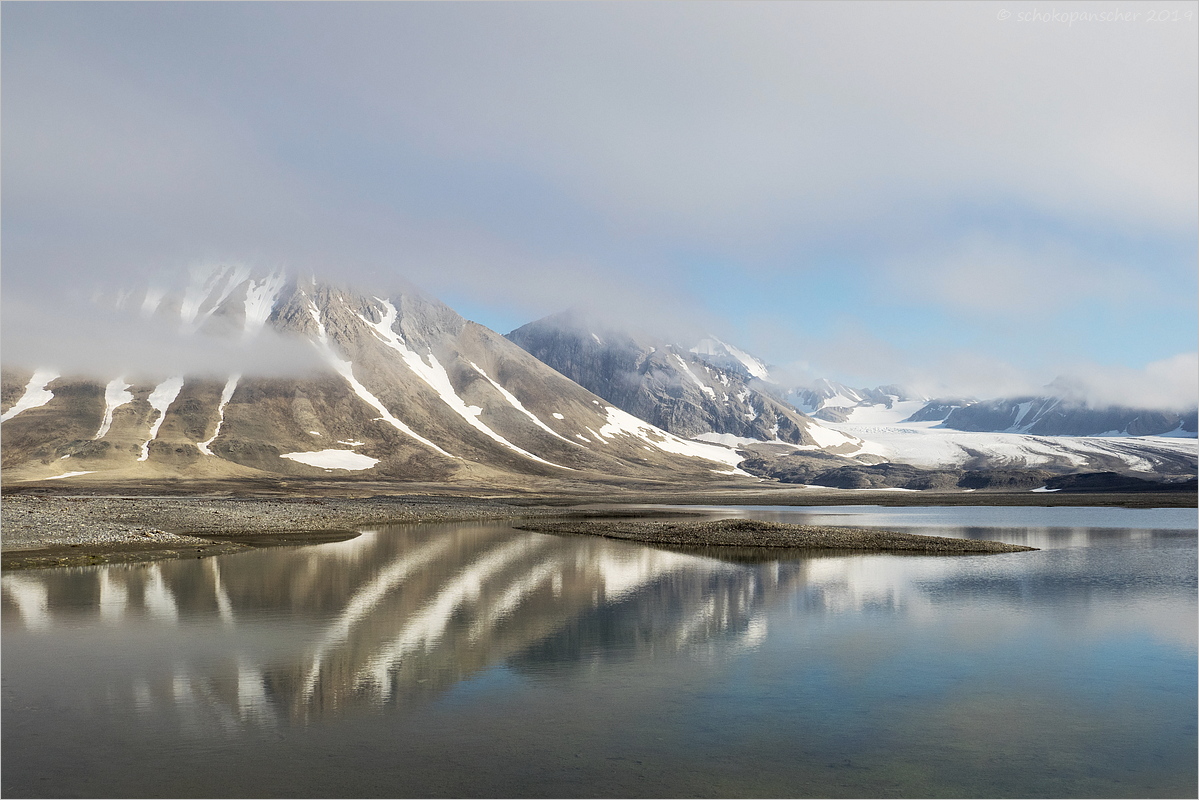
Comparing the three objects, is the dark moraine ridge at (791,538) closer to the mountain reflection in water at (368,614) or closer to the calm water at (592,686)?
the mountain reflection in water at (368,614)

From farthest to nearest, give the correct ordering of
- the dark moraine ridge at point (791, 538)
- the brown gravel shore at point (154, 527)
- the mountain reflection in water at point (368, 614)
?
the dark moraine ridge at point (791, 538), the brown gravel shore at point (154, 527), the mountain reflection in water at point (368, 614)

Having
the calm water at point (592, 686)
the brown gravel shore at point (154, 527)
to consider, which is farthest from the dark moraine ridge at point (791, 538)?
the brown gravel shore at point (154, 527)

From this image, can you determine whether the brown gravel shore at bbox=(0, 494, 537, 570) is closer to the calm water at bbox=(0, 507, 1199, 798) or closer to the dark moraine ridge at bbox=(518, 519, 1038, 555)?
the calm water at bbox=(0, 507, 1199, 798)

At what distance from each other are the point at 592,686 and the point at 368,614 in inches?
528

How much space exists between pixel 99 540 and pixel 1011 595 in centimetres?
5644

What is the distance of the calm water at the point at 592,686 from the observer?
15594 millimetres

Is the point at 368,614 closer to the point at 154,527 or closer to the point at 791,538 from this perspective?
the point at 791,538

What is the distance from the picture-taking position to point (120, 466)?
575 feet

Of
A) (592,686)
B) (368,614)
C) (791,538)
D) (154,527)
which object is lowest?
(154,527)

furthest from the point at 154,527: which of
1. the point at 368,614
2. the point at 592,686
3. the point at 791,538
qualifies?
the point at 592,686

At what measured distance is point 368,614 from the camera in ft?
104

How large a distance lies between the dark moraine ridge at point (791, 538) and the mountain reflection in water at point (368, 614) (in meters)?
12.3

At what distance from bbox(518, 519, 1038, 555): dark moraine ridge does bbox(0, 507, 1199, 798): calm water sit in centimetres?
1809

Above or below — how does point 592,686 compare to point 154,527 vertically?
above
